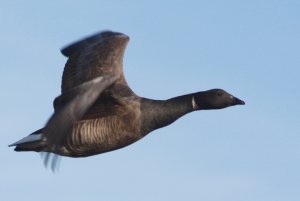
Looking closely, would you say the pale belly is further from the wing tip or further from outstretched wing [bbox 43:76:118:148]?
the wing tip

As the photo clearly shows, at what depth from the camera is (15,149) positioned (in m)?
22.7

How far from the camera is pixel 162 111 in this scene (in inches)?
886

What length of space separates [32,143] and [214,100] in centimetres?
395

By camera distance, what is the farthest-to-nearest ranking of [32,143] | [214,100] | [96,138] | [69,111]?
[214,100] → [32,143] → [96,138] → [69,111]

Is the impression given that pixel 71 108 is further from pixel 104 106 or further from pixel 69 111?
pixel 104 106

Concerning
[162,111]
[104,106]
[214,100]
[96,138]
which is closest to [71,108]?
[96,138]

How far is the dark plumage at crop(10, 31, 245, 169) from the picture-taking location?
20.3 m

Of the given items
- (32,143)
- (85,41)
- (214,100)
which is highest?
(85,41)

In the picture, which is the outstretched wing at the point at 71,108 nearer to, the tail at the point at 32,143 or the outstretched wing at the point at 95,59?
the tail at the point at 32,143

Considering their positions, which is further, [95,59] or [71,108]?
[95,59]

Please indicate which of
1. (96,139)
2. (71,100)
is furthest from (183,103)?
(71,100)

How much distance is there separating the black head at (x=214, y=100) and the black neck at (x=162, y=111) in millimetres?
197

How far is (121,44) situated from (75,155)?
3437mm

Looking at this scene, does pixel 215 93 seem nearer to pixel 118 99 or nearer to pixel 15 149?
pixel 118 99
